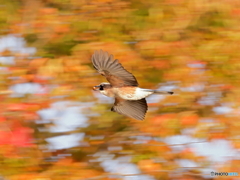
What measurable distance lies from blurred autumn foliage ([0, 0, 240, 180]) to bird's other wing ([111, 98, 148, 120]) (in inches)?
13.8

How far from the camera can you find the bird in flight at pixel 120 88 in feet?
11.0

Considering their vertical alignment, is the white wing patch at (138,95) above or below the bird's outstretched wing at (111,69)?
below

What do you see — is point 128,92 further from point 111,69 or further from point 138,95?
point 111,69

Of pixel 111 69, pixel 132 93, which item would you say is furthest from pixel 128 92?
pixel 111 69

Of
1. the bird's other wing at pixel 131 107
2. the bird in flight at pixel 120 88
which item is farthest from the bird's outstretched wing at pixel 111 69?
the bird's other wing at pixel 131 107

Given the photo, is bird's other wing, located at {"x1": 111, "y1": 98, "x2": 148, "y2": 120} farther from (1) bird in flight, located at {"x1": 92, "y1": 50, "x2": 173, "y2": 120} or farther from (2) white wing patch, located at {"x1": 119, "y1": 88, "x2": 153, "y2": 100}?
(2) white wing patch, located at {"x1": 119, "y1": 88, "x2": 153, "y2": 100}

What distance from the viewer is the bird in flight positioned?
3.35 metres

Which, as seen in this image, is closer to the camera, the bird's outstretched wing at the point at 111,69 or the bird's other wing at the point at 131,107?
the bird's outstretched wing at the point at 111,69

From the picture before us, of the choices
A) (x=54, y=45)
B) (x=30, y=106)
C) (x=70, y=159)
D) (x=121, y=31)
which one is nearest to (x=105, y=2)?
(x=121, y=31)

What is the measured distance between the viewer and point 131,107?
375cm

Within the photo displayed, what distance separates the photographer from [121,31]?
4375mm

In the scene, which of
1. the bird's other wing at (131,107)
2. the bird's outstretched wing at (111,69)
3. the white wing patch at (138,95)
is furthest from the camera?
the bird's other wing at (131,107)

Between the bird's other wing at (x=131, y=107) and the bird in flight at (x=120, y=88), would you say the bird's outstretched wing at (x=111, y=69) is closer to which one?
the bird in flight at (x=120, y=88)

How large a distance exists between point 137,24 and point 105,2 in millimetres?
373
